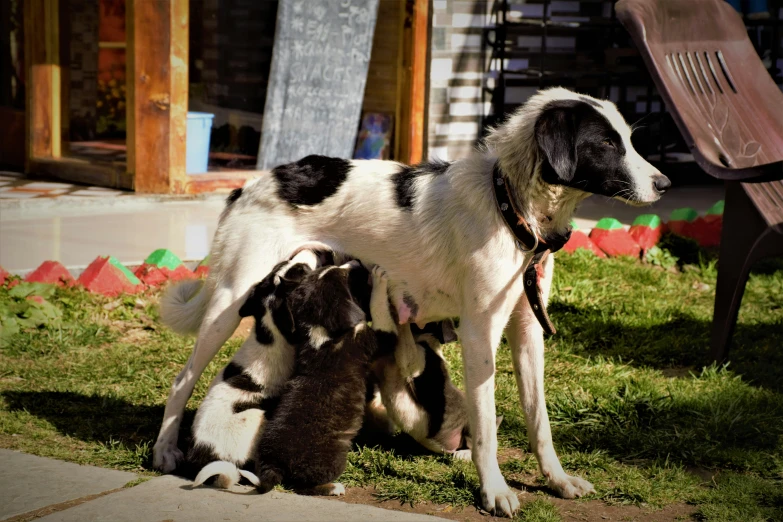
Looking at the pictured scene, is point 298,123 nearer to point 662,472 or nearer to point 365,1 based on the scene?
point 365,1

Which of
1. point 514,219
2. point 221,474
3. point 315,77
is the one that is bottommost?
point 221,474

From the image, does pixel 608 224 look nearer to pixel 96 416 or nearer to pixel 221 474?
pixel 96 416

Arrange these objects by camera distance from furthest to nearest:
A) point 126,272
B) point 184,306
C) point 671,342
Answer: point 126,272
point 671,342
point 184,306

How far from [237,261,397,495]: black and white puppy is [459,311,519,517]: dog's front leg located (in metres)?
0.38

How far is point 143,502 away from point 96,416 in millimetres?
1087

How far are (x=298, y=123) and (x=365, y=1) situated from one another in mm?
1325

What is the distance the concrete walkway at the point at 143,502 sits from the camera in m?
3.39

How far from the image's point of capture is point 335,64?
9.15 meters

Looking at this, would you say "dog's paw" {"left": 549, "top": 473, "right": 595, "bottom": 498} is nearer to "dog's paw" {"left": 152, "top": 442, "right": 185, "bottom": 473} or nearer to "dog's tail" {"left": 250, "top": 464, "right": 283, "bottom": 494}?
"dog's tail" {"left": 250, "top": 464, "right": 283, "bottom": 494}

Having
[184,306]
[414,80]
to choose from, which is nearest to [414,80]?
[414,80]

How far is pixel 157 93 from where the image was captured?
8.23m

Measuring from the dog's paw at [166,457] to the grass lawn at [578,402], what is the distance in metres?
0.09

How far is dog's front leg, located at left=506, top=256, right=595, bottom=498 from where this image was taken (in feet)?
12.6

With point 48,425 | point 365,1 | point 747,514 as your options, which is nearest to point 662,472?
point 747,514
